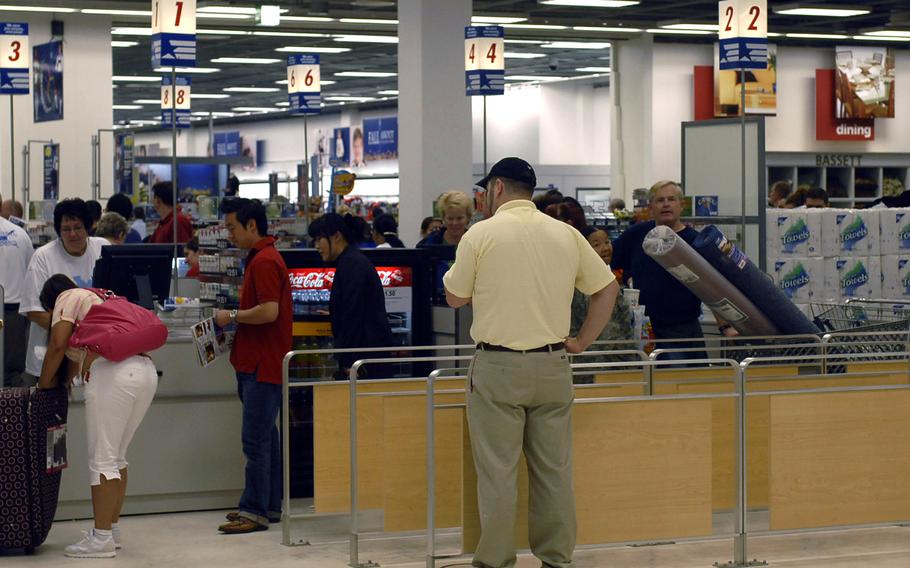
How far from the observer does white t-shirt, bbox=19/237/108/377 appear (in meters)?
7.71

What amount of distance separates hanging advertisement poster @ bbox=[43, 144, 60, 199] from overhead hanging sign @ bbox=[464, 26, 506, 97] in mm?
6381

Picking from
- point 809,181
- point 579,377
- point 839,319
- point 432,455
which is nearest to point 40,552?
point 432,455

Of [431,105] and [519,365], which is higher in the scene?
[431,105]

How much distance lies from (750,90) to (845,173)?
2409 millimetres

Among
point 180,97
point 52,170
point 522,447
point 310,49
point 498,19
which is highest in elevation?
point 310,49

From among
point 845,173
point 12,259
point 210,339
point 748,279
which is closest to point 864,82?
point 845,173

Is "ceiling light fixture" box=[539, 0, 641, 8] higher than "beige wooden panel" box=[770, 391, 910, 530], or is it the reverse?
"ceiling light fixture" box=[539, 0, 641, 8]

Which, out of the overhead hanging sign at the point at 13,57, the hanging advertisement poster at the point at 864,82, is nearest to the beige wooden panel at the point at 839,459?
→ the overhead hanging sign at the point at 13,57

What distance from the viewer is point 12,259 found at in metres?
8.70

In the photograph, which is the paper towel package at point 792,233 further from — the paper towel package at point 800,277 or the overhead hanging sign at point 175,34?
the overhead hanging sign at point 175,34

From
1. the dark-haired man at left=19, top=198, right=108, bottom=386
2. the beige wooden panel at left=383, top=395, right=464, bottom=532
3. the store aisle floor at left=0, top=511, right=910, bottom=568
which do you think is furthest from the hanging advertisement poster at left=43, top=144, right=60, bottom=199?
the beige wooden panel at left=383, top=395, right=464, bottom=532

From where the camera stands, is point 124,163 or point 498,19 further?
point 124,163

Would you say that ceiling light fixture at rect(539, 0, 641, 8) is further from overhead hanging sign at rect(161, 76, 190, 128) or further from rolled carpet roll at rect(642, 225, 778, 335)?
rolled carpet roll at rect(642, 225, 778, 335)

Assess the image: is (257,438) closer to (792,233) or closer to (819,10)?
(792,233)
